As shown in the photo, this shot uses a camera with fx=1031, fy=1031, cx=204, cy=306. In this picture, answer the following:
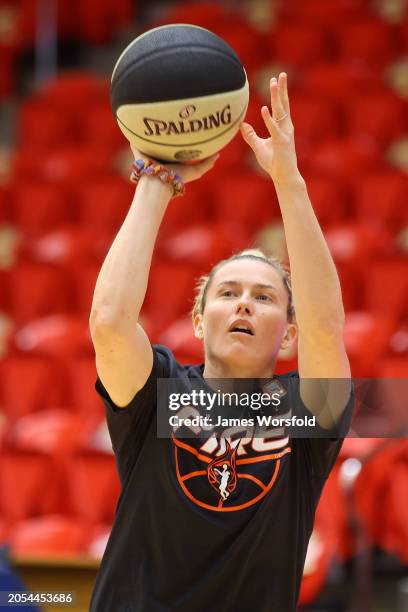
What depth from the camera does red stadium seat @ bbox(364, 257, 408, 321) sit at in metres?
4.37

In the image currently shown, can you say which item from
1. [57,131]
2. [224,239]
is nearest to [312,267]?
[224,239]

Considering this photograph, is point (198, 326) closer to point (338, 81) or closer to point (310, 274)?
point (310, 274)

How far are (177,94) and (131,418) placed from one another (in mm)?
499

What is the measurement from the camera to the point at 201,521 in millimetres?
1513

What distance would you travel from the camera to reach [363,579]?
117 inches

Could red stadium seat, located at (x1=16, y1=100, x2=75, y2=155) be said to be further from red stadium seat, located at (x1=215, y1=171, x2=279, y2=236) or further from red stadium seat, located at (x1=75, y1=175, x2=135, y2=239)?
red stadium seat, located at (x1=215, y1=171, x2=279, y2=236)

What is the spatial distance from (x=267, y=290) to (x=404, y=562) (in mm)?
1669

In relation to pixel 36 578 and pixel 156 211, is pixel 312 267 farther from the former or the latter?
pixel 36 578

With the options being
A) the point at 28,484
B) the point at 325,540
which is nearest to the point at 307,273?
the point at 325,540

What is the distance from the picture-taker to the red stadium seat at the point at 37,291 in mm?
4867

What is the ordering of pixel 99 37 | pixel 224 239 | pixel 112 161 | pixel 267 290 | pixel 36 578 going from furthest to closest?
pixel 99 37, pixel 112 161, pixel 224 239, pixel 36 578, pixel 267 290

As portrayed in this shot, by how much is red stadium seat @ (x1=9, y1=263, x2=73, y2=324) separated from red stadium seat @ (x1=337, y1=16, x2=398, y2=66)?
107 inches

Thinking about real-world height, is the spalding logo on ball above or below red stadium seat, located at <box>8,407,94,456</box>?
below

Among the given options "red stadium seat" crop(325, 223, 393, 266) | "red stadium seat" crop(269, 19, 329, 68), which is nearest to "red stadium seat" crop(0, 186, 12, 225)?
"red stadium seat" crop(325, 223, 393, 266)
